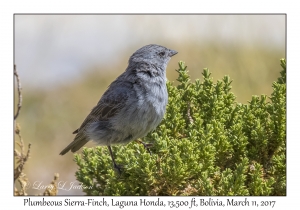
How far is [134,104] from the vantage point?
6504 mm

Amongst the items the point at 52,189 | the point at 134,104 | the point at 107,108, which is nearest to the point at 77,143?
the point at 107,108

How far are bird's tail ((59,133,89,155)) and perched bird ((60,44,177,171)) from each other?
1.2 inches

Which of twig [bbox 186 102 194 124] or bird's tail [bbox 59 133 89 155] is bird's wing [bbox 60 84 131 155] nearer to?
bird's tail [bbox 59 133 89 155]

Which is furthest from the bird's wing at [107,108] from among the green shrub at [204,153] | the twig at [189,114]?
the twig at [189,114]

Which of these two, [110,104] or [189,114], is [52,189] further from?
[189,114]

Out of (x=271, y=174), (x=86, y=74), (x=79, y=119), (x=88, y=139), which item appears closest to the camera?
(x=271, y=174)

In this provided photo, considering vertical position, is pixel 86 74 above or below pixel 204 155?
above

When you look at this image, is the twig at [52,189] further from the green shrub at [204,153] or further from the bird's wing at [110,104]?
the bird's wing at [110,104]

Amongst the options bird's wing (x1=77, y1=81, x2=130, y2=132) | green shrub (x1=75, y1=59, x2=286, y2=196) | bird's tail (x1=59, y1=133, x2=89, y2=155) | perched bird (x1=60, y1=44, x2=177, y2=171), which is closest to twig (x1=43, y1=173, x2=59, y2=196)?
green shrub (x1=75, y1=59, x2=286, y2=196)

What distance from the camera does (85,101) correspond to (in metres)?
11.9
